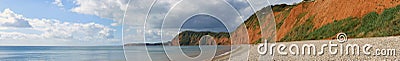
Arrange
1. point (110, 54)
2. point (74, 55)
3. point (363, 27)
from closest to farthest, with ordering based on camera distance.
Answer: point (363, 27) < point (110, 54) < point (74, 55)

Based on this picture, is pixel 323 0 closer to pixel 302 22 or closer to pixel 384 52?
pixel 302 22

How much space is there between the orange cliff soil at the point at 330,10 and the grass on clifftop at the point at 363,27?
0.67 m

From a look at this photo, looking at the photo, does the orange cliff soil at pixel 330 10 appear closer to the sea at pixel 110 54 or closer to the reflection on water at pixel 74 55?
the reflection on water at pixel 74 55

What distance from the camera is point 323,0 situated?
44000 millimetres

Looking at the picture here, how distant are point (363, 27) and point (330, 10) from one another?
9.24 meters

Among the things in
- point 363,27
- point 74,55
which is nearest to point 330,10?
point 363,27

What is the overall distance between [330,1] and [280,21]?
28.6 ft

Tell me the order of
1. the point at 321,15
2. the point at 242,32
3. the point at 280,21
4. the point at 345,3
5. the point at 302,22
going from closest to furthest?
the point at 242,32 < the point at 345,3 < the point at 321,15 < the point at 302,22 < the point at 280,21

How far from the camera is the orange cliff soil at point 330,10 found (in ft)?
103

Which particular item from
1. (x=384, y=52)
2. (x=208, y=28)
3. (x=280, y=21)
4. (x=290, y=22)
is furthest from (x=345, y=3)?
(x=208, y=28)

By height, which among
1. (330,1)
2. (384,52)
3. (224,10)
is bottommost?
(384,52)

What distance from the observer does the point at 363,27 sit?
29.1m

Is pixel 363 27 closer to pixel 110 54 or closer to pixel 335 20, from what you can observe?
pixel 335 20

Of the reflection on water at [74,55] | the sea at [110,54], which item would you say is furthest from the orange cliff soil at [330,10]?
the sea at [110,54]
